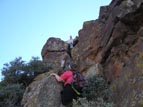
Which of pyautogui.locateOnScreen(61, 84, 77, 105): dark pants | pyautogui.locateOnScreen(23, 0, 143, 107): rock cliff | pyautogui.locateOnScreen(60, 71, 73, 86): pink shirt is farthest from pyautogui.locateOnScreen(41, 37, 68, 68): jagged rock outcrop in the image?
pyautogui.locateOnScreen(61, 84, 77, 105): dark pants

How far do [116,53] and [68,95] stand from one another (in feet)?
12.2

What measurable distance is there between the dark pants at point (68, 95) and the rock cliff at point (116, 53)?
16.6 inches

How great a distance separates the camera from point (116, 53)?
55.5 ft

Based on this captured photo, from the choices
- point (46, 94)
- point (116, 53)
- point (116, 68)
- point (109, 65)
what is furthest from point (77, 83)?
point (116, 53)

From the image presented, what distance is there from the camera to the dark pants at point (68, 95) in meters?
14.8

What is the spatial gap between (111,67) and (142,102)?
5.76 metres

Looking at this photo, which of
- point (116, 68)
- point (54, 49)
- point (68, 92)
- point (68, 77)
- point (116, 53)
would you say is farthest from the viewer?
point (54, 49)

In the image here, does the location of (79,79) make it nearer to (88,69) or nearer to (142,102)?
(88,69)

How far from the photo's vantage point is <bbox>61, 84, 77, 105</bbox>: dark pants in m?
14.8

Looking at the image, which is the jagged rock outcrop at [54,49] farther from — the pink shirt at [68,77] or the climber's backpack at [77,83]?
the climber's backpack at [77,83]

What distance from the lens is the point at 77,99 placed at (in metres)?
14.8

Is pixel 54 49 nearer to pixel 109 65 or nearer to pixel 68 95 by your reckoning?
pixel 109 65

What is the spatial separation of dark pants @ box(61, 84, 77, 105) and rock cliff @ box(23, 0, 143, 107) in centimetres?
42

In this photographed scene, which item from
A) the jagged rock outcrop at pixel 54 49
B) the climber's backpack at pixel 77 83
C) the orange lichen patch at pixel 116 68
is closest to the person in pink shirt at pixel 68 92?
the climber's backpack at pixel 77 83
